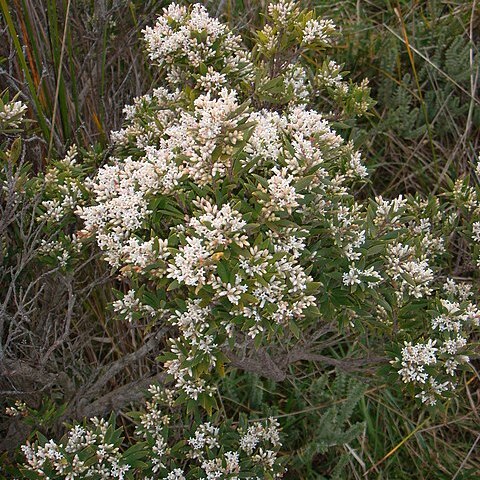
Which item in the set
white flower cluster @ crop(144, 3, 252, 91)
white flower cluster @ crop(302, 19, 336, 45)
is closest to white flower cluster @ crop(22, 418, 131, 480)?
white flower cluster @ crop(144, 3, 252, 91)

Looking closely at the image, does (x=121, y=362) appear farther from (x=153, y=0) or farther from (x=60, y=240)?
(x=153, y=0)

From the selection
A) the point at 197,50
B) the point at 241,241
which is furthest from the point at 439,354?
the point at 197,50

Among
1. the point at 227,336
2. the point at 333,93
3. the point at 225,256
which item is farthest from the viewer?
the point at 333,93

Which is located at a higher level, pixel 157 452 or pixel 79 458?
pixel 79 458

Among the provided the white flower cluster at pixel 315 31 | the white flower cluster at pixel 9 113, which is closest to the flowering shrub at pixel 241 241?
the white flower cluster at pixel 315 31

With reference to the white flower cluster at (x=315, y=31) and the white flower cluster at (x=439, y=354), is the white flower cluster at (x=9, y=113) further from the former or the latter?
the white flower cluster at (x=439, y=354)

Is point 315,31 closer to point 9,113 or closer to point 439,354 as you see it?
point 9,113

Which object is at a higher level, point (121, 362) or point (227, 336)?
point (227, 336)

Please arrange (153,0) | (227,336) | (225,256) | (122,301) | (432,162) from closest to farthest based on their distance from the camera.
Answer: (225,256) → (227,336) → (122,301) → (153,0) → (432,162)

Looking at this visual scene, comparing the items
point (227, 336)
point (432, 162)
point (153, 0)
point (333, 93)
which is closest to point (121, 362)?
point (227, 336)
